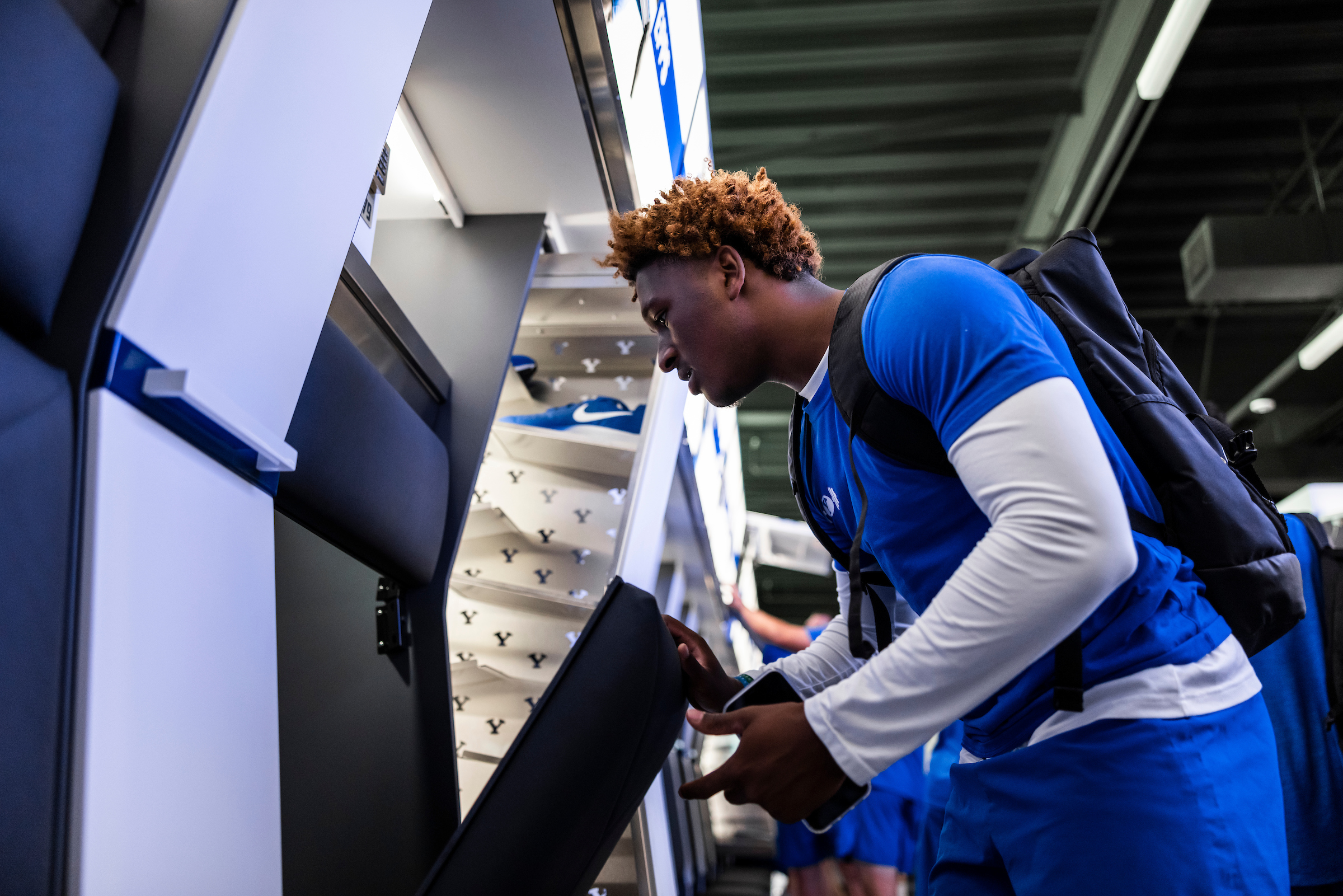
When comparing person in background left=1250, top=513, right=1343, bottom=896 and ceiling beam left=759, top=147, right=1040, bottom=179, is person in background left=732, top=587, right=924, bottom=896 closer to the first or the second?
person in background left=1250, top=513, right=1343, bottom=896

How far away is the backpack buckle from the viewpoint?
1325 mm

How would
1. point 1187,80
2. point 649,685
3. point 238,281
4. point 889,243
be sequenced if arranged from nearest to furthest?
point 238,281 < point 649,685 < point 1187,80 < point 889,243

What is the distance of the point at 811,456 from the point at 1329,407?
12808mm

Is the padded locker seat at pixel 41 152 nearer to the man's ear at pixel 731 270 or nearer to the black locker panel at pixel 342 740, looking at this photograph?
the man's ear at pixel 731 270

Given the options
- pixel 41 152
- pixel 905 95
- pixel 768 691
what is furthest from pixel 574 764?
pixel 905 95

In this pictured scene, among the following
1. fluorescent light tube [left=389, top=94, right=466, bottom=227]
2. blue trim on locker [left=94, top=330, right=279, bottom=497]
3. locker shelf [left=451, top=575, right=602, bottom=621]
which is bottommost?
blue trim on locker [left=94, top=330, right=279, bottom=497]

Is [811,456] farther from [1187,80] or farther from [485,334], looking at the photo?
Result: [1187,80]

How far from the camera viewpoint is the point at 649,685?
1.30 meters

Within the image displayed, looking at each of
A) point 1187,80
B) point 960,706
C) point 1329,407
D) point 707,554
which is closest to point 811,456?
point 960,706

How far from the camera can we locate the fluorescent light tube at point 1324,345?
677 centimetres

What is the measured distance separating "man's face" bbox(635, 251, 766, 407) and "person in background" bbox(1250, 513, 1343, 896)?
1.66 metres

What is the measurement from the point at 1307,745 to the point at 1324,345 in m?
6.02

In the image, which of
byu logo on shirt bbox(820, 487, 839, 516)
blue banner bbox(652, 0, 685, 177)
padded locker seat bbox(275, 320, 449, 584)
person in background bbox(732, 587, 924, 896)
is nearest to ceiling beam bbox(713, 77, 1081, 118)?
blue banner bbox(652, 0, 685, 177)

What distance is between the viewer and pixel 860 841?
435cm
